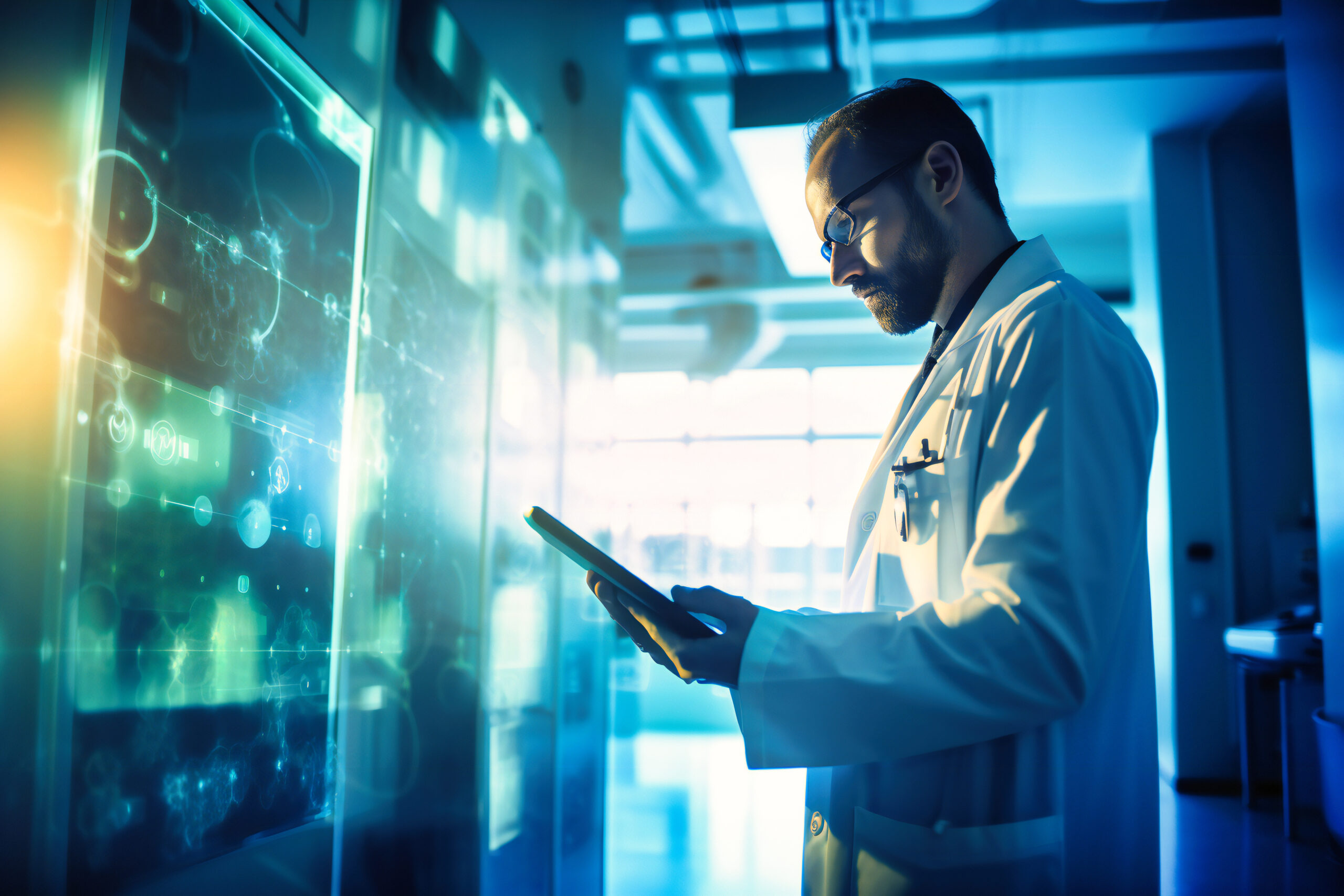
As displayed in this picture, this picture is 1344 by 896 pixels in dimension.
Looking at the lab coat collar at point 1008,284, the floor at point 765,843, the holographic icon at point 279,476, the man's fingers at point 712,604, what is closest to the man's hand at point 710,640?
the man's fingers at point 712,604

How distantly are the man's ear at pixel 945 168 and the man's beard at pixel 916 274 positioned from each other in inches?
1.1

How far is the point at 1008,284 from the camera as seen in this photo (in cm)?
94

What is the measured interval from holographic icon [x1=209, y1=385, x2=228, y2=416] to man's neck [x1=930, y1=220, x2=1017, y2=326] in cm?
93

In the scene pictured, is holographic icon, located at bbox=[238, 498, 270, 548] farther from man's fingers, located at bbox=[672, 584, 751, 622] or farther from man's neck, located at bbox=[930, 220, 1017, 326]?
man's neck, located at bbox=[930, 220, 1017, 326]

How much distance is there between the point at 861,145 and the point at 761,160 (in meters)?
3.23

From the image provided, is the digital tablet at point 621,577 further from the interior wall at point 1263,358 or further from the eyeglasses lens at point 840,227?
the interior wall at point 1263,358

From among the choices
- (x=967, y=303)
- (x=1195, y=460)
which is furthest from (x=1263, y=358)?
(x=967, y=303)

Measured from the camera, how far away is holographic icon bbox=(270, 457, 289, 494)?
1.11 meters

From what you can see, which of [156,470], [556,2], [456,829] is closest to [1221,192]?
[556,2]

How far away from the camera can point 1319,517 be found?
8.46 ft

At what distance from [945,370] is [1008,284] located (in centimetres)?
12

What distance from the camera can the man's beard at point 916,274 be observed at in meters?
0.99

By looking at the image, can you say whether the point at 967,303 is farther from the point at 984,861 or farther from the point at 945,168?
the point at 984,861

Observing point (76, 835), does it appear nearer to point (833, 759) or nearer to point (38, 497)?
point (38, 497)
